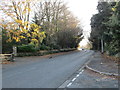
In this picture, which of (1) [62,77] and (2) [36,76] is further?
(2) [36,76]

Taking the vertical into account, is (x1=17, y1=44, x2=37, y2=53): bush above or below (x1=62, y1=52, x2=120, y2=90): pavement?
above

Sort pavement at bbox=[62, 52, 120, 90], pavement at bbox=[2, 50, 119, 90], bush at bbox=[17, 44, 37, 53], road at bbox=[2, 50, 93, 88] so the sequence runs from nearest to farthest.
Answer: pavement at bbox=[62, 52, 120, 90]
pavement at bbox=[2, 50, 119, 90]
road at bbox=[2, 50, 93, 88]
bush at bbox=[17, 44, 37, 53]

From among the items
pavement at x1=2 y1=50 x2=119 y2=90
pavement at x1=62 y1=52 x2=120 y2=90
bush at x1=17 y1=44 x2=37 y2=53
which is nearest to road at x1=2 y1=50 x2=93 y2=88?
pavement at x1=2 y1=50 x2=119 y2=90

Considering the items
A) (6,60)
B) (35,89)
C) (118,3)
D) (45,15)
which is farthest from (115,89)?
(45,15)

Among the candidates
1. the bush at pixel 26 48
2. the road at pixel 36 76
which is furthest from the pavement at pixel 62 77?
the bush at pixel 26 48

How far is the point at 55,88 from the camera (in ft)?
23.7

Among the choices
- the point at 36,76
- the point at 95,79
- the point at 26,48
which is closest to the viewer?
the point at 95,79

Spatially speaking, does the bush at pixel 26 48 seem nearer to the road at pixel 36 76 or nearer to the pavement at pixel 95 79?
the road at pixel 36 76

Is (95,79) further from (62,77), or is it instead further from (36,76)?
(36,76)

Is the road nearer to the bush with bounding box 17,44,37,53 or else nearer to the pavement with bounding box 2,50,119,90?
the pavement with bounding box 2,50,119,90

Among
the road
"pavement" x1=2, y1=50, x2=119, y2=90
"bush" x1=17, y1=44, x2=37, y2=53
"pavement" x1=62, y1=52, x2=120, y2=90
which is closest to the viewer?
"pavement" x1=62, y1=52, x2=120, y2=90

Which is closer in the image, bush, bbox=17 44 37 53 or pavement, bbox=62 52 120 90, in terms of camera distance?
pavement, bbox=62 52 120 90

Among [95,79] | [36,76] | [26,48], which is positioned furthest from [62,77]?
[26,48]

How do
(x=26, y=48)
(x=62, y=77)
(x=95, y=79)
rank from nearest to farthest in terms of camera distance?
(x=95, y=79) < (x=62, y=77) < (x=26, y=48)
